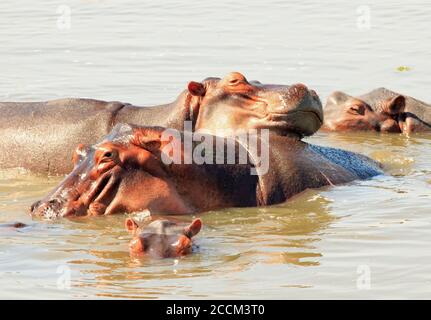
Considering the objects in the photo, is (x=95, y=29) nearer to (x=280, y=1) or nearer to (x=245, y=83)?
(x=280, y=1)

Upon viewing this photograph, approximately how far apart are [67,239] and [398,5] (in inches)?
540

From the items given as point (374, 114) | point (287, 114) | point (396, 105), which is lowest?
point (374, 114)

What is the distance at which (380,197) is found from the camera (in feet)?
30.5

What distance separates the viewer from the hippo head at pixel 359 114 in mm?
13383

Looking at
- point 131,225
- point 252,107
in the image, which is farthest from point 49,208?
point 252,107

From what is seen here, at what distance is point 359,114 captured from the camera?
13.5m

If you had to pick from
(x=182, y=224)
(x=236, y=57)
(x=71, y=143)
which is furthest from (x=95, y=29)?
(x=182, y=224)

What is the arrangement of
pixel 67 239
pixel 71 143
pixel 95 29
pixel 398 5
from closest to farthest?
pixel 67 239 < pixel 71 143 < pixel 95 29 < pixel 398 5

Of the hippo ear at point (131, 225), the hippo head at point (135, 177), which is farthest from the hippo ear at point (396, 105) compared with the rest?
the hippo ear at point (131, 225)

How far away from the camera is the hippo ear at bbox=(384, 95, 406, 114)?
13266 mm

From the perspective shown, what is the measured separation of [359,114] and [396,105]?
0.45 metres

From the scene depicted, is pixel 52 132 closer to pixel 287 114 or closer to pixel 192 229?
pixel 287 114

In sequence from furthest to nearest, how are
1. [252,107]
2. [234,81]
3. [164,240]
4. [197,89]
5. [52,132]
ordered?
[52,132] → [197,89] → [234,81] → [252,107] → [164,240]

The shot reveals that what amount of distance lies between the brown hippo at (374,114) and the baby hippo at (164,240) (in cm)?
623
